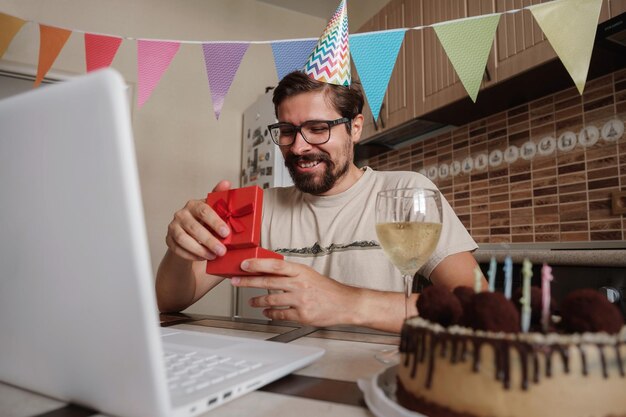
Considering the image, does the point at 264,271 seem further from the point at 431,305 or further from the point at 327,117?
the point at 327,117

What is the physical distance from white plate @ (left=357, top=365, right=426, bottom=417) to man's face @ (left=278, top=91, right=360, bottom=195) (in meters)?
0.97

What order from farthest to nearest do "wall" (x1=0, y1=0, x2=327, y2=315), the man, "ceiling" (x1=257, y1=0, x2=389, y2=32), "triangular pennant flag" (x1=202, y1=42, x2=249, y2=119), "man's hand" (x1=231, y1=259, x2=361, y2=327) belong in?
1. "ceiling" (x1=257, y1=0, x2=389, y2=32)
2. "wall" (x1=0, y1=0, x2=327, y2=315)
3. "triangular pennant flag" (x1=202, y1=42, x2=249, y2=119)
4. the man
5. "man's hand" (x1=231, y1=259, x2=361, y2=327)

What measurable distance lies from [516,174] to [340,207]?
1138 millimetres

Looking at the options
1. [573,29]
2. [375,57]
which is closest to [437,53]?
[375,57]

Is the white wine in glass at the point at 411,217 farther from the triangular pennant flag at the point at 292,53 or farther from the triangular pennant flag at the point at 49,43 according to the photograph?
the triangular pennant flag at the point at 49,43

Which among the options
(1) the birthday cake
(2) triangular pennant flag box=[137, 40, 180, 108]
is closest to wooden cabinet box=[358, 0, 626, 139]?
(2) triangular pennant flag box=[137, 40, 180, 108]

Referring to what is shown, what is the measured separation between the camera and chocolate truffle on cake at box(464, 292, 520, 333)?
0.34m

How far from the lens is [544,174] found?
1.98 metres

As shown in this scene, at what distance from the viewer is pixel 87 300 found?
311 millimetres

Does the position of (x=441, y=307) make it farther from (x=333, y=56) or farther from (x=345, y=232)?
(x=333, y=56)

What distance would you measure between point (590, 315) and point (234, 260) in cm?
58

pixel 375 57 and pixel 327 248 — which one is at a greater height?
pixel 375 57

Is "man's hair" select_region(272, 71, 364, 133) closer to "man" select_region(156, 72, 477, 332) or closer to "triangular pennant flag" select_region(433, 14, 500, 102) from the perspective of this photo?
"man" select_region(156, 72, 477, 332)

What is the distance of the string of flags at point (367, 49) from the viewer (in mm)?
1216
